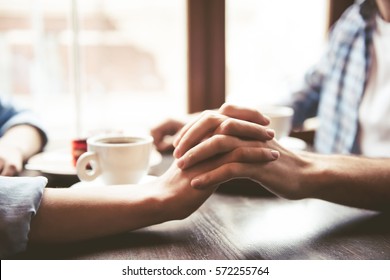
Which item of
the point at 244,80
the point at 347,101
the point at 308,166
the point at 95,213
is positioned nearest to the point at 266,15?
the point at 244,80

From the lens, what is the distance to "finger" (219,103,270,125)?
29.2 inches

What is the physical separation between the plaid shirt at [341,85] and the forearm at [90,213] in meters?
0.81

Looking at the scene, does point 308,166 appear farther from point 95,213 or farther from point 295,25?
point 295,25

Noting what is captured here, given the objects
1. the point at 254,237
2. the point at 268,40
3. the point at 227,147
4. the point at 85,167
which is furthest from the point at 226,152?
the point at 268,40

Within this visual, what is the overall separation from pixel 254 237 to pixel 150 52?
162 centimetres

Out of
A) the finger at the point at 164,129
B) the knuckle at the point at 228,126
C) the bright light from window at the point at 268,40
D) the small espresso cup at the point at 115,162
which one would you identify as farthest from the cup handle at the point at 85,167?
the bright light from window at the point at 268,40

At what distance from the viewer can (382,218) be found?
0.71m

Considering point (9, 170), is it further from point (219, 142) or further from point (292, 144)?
point (292, 144)

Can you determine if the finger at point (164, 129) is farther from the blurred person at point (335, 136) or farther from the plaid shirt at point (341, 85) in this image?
the plaid shirt at point (341, 85)

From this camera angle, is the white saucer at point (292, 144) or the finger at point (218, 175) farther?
the white saucer at point (292, 144)

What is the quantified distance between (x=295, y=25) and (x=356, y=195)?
139 centimetres

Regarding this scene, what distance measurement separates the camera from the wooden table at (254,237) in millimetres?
571

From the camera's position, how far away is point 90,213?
64 centimetres

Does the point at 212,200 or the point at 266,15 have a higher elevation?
the point at 266,15
